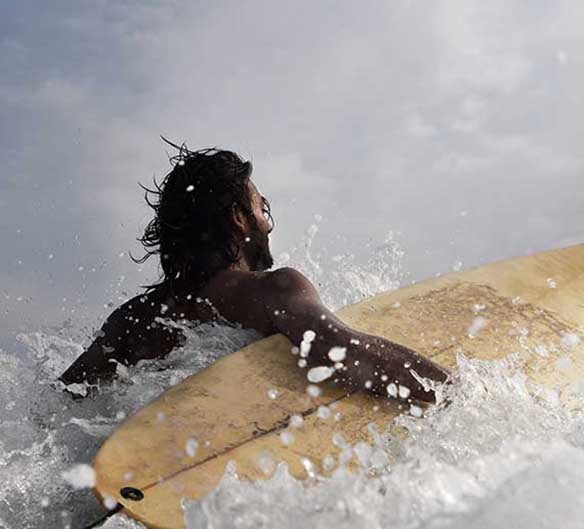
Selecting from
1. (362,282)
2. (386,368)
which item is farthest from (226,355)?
(362,282)

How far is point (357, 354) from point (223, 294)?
625mm

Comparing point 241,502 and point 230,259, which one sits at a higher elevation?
point 230,259

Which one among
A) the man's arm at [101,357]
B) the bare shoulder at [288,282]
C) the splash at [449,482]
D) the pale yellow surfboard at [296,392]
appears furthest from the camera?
the man's arm at [101,357]

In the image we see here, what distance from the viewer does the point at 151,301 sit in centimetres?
327

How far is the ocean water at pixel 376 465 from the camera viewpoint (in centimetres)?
225

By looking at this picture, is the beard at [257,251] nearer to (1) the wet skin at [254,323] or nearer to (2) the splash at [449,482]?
(1) the wet skin at [254,323]

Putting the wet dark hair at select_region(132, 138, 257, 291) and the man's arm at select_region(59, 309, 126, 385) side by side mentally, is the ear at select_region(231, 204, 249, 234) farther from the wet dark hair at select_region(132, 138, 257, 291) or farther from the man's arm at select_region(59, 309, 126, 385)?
the man's arm at select_region(59, 309, 126, 385)

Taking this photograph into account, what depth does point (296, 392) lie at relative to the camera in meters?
2.85

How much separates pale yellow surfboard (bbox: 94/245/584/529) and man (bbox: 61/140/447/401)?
0.42ft

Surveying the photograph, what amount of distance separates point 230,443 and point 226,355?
0.54 m

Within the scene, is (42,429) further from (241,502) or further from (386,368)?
(386,368)

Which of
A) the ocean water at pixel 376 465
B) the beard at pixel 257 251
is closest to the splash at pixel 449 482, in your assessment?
the ocean water at pixel 376 465

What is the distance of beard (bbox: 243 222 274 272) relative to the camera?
3.37m

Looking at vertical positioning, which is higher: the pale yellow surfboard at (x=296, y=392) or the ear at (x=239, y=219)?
the ear at (x=239, y=219)
